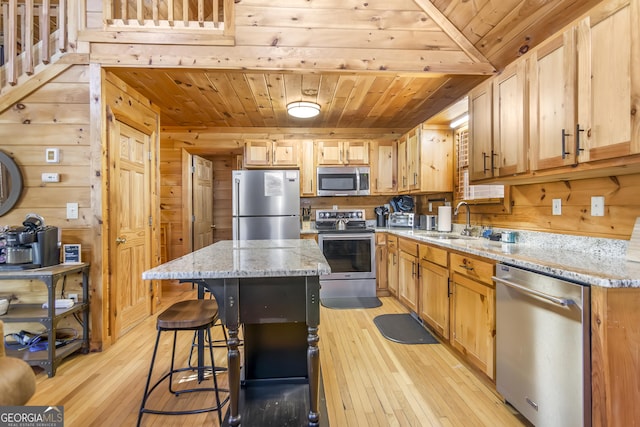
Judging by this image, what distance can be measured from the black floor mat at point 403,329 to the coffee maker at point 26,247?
9.33ft

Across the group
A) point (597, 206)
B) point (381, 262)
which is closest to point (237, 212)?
point (381, 262)

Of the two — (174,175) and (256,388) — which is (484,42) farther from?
(174,175)

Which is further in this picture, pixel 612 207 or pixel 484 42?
pixel 484 42

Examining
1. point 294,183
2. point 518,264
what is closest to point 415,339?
point 518,264

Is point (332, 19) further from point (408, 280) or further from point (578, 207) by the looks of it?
point (408, 280)

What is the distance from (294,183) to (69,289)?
8.46 feet

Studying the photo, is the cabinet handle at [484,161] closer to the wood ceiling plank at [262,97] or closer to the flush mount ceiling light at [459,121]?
the flush mount ceiling light at [459,121]

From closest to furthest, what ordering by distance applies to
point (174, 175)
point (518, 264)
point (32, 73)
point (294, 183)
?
point (518, 264) → point (32, 73) → point (294, 183) → point (174, 175)

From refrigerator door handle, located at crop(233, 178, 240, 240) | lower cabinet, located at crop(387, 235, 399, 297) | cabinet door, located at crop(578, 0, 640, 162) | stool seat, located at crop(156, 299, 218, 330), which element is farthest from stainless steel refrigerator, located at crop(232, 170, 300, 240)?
cabinet door, located at crop(578, 0, 640, 162)

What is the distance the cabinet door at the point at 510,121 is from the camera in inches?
78.5

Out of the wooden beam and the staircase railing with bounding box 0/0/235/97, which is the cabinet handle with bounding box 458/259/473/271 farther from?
the staircase railing with bounding box 0/0/235/97

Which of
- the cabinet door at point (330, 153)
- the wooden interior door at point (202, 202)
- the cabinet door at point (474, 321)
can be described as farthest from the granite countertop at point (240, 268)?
the wooden interior door at point (202, 202)

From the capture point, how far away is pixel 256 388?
1.86 m

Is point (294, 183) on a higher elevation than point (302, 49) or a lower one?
lower
